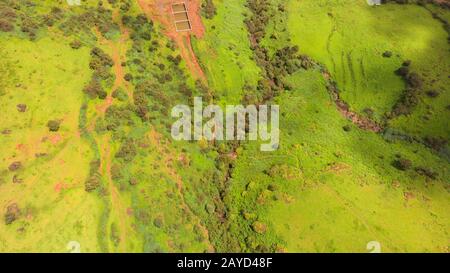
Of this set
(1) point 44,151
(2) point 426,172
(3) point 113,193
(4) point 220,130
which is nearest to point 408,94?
(2) point 426,172

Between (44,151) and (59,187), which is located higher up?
(44,151)

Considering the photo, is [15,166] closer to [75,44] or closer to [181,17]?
[75,44]

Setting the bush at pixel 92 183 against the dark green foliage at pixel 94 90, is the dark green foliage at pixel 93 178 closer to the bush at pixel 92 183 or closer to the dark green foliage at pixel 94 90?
the bush at pixel 92 183

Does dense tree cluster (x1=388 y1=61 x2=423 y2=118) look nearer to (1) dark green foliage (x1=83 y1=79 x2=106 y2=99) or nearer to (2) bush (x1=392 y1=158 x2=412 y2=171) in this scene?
(2) bush (x1=392 y1=158 x2=412 y2=171)

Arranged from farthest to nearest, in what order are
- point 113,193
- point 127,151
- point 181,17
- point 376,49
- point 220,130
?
point 376,49 < point 181,17 < point 220,130 < point 127,151 < point 113,193

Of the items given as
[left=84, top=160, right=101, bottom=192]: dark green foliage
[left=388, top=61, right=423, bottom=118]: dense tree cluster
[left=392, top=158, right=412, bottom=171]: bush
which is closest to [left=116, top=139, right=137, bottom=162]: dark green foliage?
[left=84, top=160, right=101, bottom=192]: dark green foliage
